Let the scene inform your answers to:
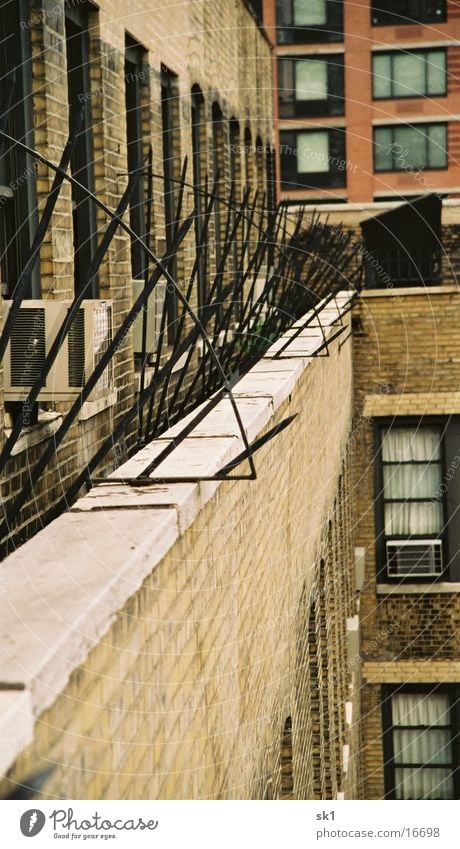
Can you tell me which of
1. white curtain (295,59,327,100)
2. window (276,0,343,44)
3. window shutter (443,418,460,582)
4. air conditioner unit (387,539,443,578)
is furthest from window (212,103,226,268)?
white curtain (295,59,327,100)

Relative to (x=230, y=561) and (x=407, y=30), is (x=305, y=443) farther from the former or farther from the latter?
(x=407, y=30)

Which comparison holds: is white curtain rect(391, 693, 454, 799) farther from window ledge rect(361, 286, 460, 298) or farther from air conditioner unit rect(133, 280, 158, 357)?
air conditioner unit rect(133, 280, 158, 357)

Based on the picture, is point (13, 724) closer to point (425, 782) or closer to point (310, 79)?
point (425, 782)

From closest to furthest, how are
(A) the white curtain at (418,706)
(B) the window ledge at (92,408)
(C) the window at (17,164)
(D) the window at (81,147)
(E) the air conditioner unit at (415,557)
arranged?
(C) the window at (17,164) → (B) the window ledge at (92,408) → (D) the window at (81,147) → (A) the white curtain at (418,706) → (E) the air conditioner unit at (415,557)

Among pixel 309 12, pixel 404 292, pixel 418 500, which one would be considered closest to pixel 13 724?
pixel 404 292

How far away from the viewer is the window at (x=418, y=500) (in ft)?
61.0

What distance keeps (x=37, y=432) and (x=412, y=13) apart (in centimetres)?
3923

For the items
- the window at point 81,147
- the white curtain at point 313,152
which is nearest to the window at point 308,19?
the white curtain at point 313,152

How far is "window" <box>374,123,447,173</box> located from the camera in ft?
143

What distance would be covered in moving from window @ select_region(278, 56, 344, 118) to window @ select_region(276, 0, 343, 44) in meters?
1.20

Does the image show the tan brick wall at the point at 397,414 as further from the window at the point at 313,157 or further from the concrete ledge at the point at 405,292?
the window at the point at 313,157

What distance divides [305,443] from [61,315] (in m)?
2.56

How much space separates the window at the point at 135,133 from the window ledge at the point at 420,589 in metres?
8.39

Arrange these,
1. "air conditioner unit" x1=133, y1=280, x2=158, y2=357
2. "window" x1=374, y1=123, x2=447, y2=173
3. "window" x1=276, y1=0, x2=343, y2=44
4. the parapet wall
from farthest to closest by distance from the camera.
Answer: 1. "window" x1=374, y1=123, x2=447, y2=173
2. "window" x1=276, y1=0, x2=343, y2=44
3. "air conditioner unit" x1=133, y1=280, x2=158, y2=357
4. the parapet wall
